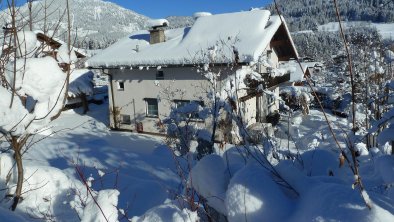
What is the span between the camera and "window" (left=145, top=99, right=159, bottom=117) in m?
17.9

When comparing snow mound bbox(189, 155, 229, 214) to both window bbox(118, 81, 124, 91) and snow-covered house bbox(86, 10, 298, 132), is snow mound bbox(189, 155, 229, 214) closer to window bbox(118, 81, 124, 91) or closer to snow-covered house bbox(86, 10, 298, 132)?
snow-covered house bbox(86, 10, 298, 132)

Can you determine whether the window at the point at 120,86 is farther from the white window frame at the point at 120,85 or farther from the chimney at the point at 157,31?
the chimney at the point at 157,31

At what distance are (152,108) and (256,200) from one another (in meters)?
16.5

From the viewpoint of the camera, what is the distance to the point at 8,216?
2.81m

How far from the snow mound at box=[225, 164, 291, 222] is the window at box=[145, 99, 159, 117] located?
16.1m

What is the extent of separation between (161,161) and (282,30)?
10.4 metres

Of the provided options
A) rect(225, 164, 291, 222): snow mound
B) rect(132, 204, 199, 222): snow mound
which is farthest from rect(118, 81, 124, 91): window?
rect(225, 164, 291, 222): snow mound

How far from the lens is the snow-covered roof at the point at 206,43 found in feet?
47.4

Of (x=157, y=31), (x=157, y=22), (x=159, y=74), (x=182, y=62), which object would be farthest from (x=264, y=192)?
(x=157, y=31)

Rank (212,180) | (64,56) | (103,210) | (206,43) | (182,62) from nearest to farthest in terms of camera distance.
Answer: (212,180) → (103,210) → (64,56) → (182,62) → (206,43)

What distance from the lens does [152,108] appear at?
18.0 m

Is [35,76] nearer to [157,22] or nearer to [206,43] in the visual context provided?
[206,43]

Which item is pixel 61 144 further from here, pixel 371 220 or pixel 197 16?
pixel 371 220

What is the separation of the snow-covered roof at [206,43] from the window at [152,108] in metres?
2.31
